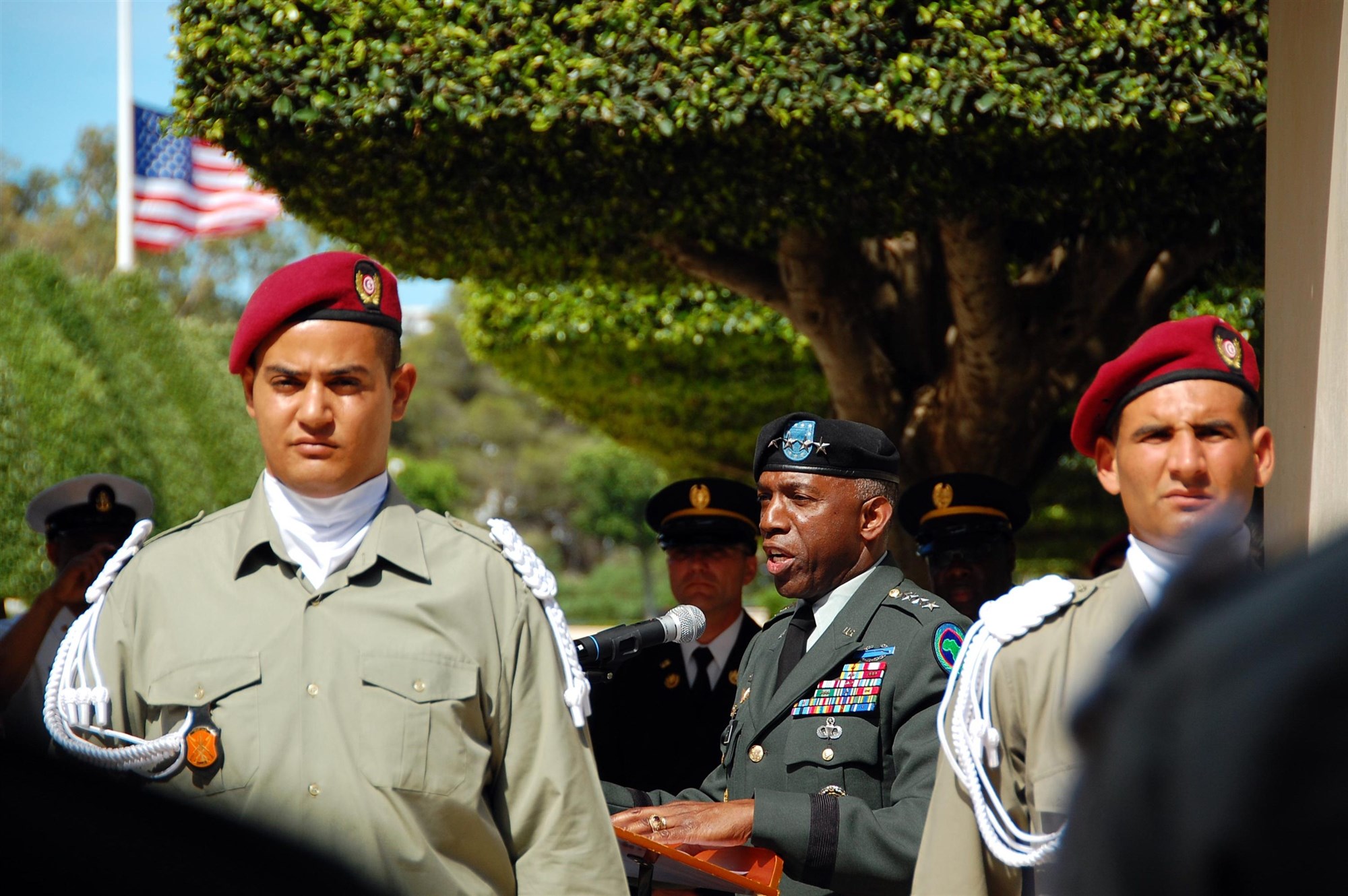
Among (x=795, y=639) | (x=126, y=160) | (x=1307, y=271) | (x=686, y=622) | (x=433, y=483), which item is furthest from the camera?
(x=433, y=483)

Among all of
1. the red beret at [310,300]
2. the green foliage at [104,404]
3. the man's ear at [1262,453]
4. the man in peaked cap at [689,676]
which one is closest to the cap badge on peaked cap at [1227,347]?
the man's ear at [1262,453]

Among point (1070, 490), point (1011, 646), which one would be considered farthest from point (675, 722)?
point (1070, 490)

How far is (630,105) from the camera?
5379 millimetres

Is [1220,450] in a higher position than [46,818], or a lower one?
higher

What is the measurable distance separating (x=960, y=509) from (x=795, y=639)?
2376mm

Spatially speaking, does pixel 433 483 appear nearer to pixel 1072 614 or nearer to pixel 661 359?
pixel 661 359

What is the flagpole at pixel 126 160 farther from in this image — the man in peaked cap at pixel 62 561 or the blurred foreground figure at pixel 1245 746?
the blurred foreground figure at pixel 1245 746

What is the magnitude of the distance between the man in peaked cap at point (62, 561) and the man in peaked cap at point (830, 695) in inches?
78.4

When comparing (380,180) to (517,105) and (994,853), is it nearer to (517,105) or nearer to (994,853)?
(517,105)

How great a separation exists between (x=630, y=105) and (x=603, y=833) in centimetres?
374

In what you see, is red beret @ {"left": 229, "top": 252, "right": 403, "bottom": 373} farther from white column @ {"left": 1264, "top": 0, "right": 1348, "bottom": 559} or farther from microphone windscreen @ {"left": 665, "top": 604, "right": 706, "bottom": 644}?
white column @ {"left": 1264, "top": 0, "right": 1348, "bottom": 559}

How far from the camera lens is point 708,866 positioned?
2.84 metres

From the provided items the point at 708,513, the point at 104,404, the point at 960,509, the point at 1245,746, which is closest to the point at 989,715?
the point at 1245,746

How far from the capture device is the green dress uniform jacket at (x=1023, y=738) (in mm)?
2176
